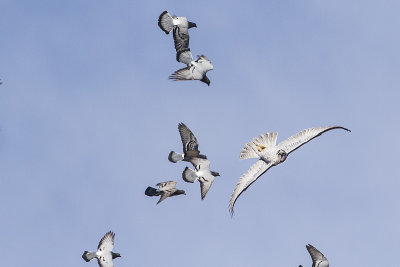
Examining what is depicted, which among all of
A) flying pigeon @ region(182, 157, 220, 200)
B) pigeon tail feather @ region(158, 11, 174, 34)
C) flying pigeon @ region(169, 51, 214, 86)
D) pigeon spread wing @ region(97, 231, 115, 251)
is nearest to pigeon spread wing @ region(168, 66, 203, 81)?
flying pigeon @ region(169, 51, 214, 86)

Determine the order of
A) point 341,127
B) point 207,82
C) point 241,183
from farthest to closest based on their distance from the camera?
1. point 207,82
2. point 241,183
3. point 341,127

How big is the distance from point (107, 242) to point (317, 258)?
462 inches

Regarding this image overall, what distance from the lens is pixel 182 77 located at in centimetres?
4053

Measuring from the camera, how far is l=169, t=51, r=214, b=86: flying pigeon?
4009 cm

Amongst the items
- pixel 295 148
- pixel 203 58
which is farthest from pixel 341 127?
pixel 203 58

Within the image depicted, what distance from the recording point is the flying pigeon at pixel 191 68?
40094 mm

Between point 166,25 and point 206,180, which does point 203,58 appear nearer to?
point 166,25

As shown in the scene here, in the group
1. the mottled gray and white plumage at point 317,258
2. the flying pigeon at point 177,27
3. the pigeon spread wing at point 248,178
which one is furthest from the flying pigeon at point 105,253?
the flying pigeon at point 177,27

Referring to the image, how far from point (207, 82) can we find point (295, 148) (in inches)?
254

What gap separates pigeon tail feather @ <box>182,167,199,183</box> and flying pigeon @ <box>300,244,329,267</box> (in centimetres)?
685

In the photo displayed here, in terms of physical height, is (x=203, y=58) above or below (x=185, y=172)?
above

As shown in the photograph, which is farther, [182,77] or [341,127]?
[182,77]

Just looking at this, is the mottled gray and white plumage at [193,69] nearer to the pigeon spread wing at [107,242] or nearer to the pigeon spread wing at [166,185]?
the pigeon spread wing at [166,185]

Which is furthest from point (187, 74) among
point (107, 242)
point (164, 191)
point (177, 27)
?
point (107, 242)
